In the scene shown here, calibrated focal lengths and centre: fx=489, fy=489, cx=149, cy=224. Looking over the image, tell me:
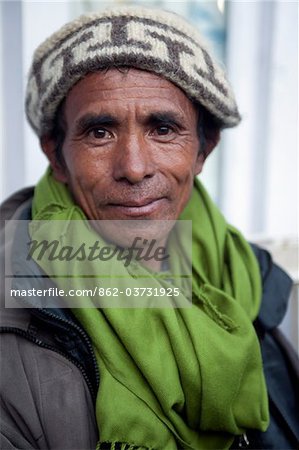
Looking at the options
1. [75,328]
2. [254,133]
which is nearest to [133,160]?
[75,328]

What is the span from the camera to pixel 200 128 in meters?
1.08

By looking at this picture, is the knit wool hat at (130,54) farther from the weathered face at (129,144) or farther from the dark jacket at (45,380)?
the dark jacket at (45,380)

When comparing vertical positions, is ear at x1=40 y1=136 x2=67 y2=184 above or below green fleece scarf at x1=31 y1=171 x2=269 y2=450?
above

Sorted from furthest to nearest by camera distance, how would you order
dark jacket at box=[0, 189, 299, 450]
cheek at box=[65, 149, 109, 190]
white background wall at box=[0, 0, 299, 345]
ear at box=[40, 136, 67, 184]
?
white background wall at box=[0, 0, 299, 345]
ear at box=[40, 136, 67, 184]
cheek at box=[65, 149, 109, 190]
dark jacket at box=[0, 189, 299, 450]

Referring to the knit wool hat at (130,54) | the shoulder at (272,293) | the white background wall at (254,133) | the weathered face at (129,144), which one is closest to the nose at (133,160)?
the weathered face at (129,144)

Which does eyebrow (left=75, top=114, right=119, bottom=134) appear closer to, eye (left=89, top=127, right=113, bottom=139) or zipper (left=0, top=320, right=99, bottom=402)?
eye (left=89, top=127, right=113, bottom=139)

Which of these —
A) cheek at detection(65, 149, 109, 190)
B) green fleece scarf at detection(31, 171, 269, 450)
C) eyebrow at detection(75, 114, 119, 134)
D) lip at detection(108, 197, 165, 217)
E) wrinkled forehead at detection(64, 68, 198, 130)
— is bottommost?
green fleece scarf at detection(31, 171, 269, 450)

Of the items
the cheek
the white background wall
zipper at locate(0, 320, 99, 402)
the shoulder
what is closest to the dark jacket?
zipper at locate(0, 320, 99, 402)

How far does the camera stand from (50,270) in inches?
38.3

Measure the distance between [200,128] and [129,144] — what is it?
0.21m

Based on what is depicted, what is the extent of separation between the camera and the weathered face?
0.94m

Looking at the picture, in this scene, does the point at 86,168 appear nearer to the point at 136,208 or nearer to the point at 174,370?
the point at 136,208

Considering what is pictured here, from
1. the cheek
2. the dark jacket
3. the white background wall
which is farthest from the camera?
the white background wall

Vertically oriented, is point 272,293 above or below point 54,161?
below
